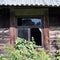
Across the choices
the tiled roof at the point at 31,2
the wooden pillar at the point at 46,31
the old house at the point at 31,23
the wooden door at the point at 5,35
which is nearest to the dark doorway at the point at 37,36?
the old house at the point at 31,23

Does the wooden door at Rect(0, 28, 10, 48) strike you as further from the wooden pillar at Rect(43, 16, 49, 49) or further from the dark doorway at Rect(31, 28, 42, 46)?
the wooden pillar at Rect(43, 16, 49, 49)

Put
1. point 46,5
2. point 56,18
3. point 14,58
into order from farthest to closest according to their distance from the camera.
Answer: point 56,18, point 46,5, point 14,58

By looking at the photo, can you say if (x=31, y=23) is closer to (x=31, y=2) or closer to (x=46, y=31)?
(x=46, y=31)

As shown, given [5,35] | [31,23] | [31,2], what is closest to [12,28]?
[5,35]

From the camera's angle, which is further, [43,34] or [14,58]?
[43,34]

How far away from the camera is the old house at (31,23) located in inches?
427

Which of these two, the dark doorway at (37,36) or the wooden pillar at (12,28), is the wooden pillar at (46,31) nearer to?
the dark doorway at (37,36)

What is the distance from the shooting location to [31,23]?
11.0m

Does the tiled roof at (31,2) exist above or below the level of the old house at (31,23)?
above

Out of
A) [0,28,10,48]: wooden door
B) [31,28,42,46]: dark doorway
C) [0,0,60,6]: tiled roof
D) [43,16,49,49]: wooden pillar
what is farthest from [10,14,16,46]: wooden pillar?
[43,16,49,49]: wooden pillar

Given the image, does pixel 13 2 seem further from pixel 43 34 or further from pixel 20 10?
pixel 43 34

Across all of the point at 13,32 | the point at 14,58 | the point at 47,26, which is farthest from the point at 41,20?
the point at 14,58

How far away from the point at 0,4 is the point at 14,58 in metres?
3.18

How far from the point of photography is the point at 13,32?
35.6ft
